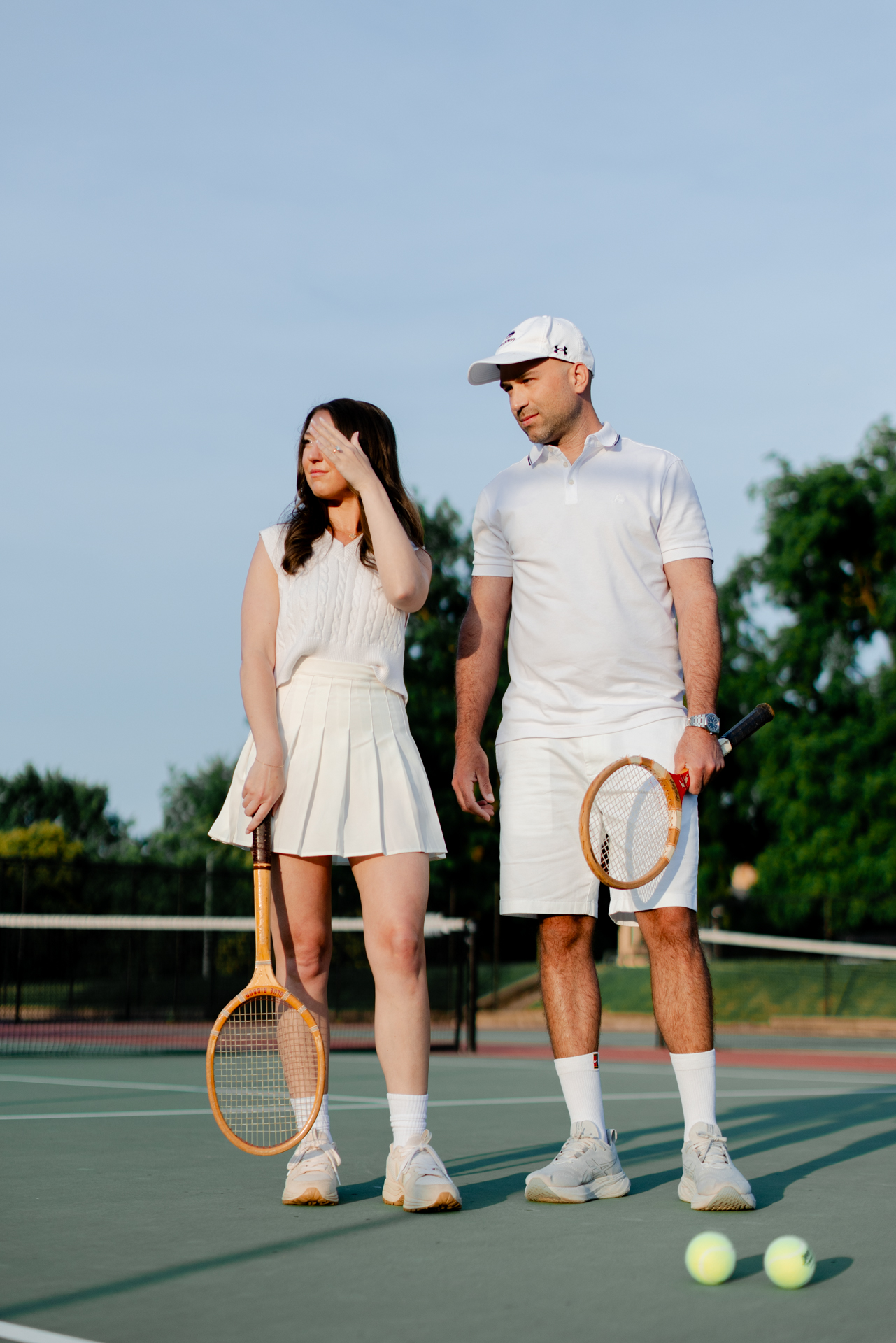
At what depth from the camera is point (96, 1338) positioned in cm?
239

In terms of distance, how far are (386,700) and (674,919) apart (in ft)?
3.17

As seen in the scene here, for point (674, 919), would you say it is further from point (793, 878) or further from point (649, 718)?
point (793, 878)

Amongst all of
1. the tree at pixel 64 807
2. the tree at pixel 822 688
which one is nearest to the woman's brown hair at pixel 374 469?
the tree at pixel 822 688

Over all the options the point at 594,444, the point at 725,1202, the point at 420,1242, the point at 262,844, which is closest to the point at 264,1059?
the point at 262,844

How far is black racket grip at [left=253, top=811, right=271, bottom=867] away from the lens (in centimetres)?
389

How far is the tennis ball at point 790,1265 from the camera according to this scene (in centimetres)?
284

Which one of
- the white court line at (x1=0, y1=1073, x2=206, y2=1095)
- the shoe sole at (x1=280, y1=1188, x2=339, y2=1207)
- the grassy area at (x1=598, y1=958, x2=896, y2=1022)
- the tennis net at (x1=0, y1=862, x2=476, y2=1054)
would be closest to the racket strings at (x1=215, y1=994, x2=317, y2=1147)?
the shoe sole at (x1=280, y1=1188, x2=339, y2=1207)

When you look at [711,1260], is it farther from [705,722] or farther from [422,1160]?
[705,722]

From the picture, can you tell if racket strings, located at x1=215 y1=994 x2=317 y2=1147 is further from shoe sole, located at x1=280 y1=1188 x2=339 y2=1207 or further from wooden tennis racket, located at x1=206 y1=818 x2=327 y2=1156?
shoe sole, located at x1=280 y1=1188 x2=339 y2=1207

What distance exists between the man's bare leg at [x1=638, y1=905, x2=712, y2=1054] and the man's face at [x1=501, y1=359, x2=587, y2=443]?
1.40 m

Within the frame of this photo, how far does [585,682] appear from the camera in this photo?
4.26 meters

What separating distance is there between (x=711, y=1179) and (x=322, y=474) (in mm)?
2078

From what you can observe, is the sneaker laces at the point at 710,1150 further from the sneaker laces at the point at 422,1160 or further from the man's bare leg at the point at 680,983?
the sneaker laces at the point at 422,1160

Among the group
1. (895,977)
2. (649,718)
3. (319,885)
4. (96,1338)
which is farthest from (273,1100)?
(895,977)
